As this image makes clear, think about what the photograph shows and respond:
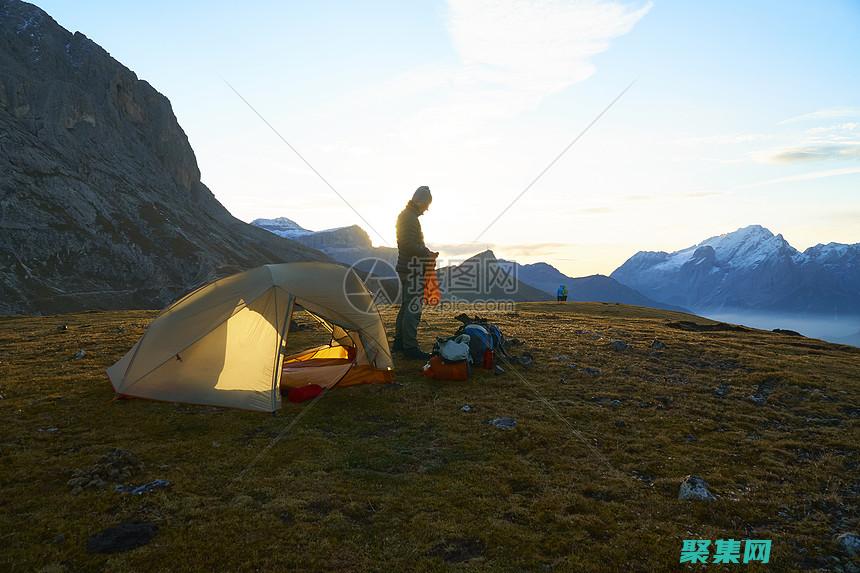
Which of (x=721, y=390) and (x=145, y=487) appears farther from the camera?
(x=721, y=390)

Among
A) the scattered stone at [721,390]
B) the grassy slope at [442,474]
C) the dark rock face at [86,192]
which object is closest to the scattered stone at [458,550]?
the grassy slope at [442,474]

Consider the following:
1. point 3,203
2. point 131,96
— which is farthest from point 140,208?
point 131,96

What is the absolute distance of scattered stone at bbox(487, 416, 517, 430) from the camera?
9938 mm

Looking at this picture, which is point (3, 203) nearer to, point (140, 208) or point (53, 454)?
point (140, 208)

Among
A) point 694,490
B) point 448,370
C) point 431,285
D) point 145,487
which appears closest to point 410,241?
point 431,285

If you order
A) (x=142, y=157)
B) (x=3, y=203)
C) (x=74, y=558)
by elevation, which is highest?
(x=142, y=157)

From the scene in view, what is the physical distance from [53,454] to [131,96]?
746 ft

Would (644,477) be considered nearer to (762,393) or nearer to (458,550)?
(458,550)

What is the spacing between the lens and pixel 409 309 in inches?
597

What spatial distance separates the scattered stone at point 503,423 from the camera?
9938 millimetres

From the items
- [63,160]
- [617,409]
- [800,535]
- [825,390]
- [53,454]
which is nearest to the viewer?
[800,535]

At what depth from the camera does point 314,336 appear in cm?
1958

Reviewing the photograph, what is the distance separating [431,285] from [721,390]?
877cm
